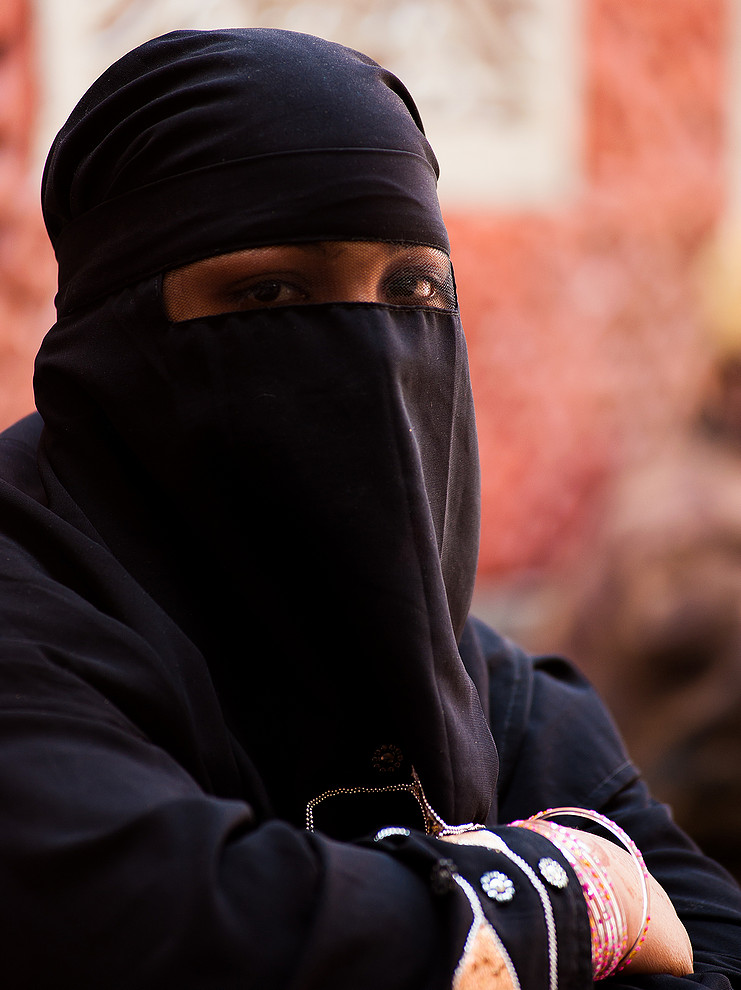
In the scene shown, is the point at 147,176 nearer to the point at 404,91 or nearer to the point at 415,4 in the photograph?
the point at 404,91

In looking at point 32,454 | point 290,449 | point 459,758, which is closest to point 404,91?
point 290,449

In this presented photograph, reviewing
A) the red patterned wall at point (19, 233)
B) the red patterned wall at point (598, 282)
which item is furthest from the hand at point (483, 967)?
the red patterned wall at point (598, 282)

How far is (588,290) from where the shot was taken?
4.68 m

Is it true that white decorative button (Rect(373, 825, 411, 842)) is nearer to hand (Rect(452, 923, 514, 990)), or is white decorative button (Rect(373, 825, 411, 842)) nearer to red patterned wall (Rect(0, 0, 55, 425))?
hand (Rect(452, 923, 514, 990))

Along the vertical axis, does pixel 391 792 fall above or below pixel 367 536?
below

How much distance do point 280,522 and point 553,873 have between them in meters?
0.51

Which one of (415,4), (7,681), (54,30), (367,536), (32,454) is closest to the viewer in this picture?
(7,681)

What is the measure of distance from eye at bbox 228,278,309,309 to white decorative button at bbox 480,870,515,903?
712 millimetres

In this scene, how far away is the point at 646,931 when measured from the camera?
1.42m

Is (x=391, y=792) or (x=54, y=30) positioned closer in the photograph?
(x=391, y=792)

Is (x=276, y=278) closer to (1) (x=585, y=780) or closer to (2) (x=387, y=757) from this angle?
(2) (x=387, y=757)

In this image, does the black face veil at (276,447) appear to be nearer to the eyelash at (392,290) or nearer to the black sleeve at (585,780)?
the eyelash at (392,290)

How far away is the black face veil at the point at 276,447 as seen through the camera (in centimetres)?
141

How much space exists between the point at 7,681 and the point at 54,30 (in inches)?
111
